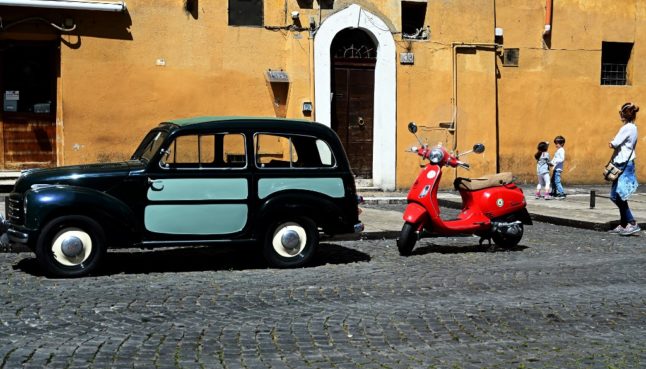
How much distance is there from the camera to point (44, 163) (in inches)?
662

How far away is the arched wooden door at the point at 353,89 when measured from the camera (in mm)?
18500

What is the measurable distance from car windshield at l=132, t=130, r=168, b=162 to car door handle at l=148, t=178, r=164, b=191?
0.30 metres

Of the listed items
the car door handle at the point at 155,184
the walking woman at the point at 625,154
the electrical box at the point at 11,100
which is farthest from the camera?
the electrical box at the point at 11,100

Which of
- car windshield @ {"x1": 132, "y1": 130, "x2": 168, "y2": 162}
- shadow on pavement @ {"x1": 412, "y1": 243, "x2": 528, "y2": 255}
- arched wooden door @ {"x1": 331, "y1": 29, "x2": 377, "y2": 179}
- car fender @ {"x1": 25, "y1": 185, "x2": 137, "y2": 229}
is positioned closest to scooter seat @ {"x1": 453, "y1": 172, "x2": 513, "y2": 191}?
shadow on pavement @ {"x1": 412, "y1": 243, "x2": 528, "y2": 255}

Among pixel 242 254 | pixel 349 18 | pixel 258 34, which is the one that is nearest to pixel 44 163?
pixel 258 34

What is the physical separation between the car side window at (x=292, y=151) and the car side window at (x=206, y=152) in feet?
0.72

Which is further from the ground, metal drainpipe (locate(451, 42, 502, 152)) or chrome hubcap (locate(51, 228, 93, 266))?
metal drainpipe (locate(451, 42, 502, 152))

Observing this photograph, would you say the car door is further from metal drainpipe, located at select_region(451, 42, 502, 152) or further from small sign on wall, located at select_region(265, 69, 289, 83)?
metal drainpipe, located at select_region(451, 42, 502, 152)

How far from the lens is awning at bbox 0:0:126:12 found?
51.3 feet

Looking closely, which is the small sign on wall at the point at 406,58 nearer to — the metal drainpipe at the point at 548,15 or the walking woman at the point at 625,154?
the metal drainpipe at the point at 548,15

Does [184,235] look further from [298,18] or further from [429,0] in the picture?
[429,0]

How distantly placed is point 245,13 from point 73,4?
3421 mm

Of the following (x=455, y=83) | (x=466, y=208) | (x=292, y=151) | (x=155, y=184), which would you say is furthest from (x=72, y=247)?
(x=455, y=83)

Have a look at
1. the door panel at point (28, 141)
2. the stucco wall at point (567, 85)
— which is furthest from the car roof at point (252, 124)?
the stucco wall at point (567, 85)
